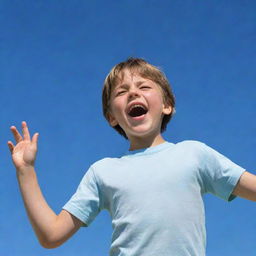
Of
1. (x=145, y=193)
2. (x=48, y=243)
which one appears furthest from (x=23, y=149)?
(x=145, y=193)

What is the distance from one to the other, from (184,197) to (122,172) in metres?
0.62

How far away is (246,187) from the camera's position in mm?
3785

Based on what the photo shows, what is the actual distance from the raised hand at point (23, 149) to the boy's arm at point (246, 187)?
71.1 inches

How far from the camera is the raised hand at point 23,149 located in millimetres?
3756

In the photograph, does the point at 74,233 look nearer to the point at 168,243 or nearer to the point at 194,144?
the point at 168,243

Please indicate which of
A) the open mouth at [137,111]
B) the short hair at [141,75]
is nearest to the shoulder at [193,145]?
the open mouth at [137,111]

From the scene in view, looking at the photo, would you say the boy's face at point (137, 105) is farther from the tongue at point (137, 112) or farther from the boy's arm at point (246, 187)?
the boy's arm at point (246, 187)

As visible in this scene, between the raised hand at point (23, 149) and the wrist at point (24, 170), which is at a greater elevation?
the raised hand at point (23, 149)

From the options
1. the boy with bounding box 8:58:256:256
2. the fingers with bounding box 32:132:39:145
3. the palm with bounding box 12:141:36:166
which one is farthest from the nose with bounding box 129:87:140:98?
Result: the palm with bounding box 12:141:36:166

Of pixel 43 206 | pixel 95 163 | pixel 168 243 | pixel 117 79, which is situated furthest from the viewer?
pixel 117 79

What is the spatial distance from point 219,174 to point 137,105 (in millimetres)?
1101

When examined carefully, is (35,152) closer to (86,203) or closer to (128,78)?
(86,203)

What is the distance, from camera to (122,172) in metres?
3.93

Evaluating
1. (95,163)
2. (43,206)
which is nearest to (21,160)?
(43,206)
